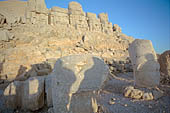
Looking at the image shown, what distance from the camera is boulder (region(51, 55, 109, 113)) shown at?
4.65 ft

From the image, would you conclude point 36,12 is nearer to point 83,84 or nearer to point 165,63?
point 83,84

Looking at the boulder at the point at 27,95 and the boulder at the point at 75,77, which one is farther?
the boulder at the point at 27,95

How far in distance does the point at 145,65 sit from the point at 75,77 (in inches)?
133

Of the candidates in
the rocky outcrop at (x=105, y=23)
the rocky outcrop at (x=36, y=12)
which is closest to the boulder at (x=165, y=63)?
the rocky outcrop at (x=36, y=12)

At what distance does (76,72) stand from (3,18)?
1545cm

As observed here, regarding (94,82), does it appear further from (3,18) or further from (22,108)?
(3,18)

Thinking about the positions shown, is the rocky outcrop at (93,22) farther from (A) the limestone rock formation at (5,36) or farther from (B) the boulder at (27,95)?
(B) the boulder at (27,95)

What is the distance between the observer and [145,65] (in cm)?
359

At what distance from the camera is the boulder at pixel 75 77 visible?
1.42m

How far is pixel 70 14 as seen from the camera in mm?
18625

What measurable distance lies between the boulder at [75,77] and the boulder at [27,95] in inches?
31.3

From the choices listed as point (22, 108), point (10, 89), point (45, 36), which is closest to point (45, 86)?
point (22, 108)

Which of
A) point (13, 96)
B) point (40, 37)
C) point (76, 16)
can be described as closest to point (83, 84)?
point (13, 96)

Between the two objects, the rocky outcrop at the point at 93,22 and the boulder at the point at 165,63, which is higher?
the rocky outcrop at the point at 93,22
